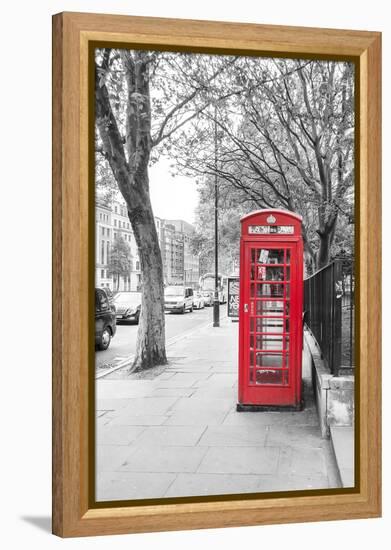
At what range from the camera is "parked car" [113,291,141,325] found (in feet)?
16.4

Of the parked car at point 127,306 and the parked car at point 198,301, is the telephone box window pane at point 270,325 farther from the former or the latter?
the parked car at point 127,306

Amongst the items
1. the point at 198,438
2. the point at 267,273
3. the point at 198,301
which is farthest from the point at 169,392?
the point at 267,273

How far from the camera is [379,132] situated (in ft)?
16.3

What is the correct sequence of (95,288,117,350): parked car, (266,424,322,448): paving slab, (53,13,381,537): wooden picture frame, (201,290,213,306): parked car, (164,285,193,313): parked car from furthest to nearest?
(201,290,213,306): parked car < (266,424,322,448): paving slab < (164,285,193,313): parked car < (95,288,117,350): parked car < (53,13,381,537): wooden picture frame

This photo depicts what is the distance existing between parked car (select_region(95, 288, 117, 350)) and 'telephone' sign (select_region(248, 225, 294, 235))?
6.51ft

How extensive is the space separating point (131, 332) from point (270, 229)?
178 cm

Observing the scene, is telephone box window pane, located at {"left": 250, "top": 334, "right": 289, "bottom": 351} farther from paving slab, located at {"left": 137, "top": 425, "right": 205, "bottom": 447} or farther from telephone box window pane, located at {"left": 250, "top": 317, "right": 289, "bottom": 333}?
paving slab, located at {"left": 137, "top": 425, "right": 205, "bottom": 447}

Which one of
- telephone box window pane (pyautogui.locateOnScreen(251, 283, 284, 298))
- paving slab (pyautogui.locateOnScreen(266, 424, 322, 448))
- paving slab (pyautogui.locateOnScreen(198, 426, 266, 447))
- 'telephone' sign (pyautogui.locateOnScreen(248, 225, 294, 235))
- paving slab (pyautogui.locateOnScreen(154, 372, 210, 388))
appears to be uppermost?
'telephone' sign (pyautogui.locateOnScreen(248, 225, 294, 235))

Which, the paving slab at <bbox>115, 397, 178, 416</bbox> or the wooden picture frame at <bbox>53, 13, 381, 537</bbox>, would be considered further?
the paving slab at <bbox>115, 397, 178, 416</bbox>

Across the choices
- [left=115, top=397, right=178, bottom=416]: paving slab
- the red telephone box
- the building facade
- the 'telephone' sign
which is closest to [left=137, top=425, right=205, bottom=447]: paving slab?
[left=115, top=397, right=178, bottom=416]: paving slab

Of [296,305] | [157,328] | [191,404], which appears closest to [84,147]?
[157,328]

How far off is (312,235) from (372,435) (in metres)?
2.42

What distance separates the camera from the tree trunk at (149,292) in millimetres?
5035

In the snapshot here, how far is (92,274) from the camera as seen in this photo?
458 cm
